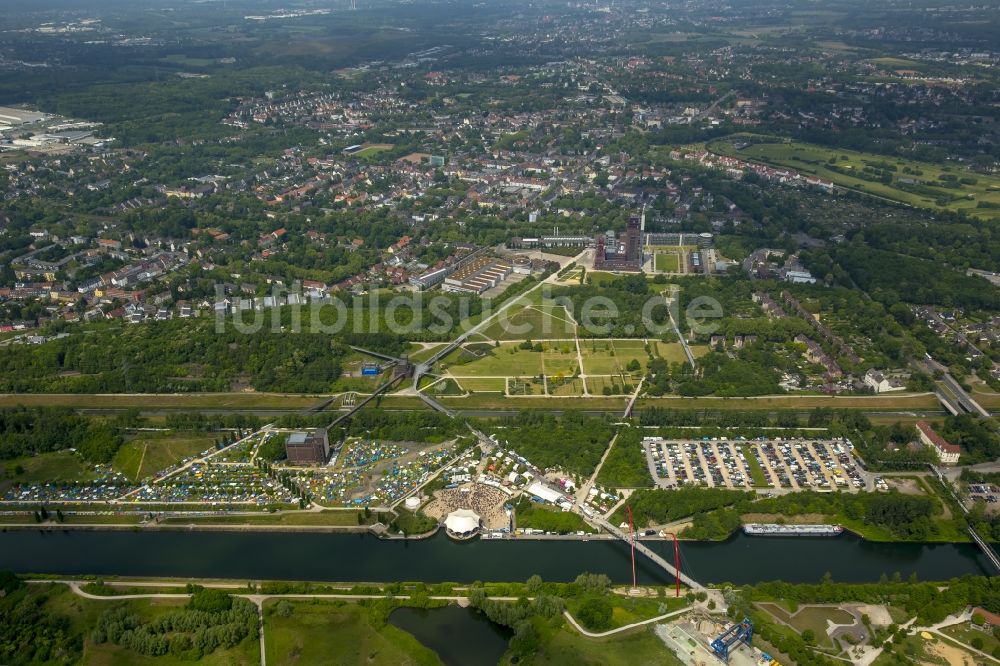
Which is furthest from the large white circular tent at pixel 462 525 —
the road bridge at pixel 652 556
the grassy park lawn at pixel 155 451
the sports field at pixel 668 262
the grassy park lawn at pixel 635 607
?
the sports field at pixel 668 262

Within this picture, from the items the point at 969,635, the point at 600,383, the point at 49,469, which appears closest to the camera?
the point at 969,635

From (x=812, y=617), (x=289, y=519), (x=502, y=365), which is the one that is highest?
(x=812, y=617)

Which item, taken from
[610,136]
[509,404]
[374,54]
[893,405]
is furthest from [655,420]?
[374,54]

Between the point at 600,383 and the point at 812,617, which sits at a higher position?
the point at 812,617

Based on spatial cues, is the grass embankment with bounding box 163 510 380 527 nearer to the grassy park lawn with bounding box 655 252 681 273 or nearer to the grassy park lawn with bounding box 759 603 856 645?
the grassy park lawn with bounding box 759 603 856 645

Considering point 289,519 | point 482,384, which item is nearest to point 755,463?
point 482,384

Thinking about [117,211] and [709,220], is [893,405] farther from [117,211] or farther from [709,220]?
[117,211]

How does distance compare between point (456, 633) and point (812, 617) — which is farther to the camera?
point (456, 633)

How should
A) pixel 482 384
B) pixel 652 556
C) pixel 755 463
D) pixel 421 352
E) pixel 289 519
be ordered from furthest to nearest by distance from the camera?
pixel 421 352
pixel 482 384
pixel 755 463
pixel 289 519
pixel 652 556

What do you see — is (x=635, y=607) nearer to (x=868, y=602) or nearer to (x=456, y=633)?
(x=456, y=633)
